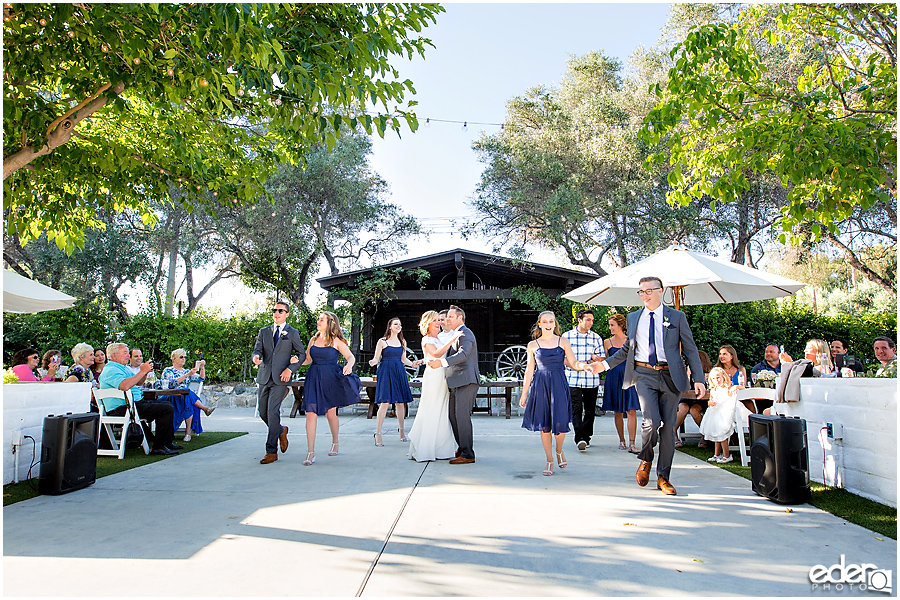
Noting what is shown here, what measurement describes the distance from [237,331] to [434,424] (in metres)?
9.06

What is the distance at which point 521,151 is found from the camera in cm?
1700

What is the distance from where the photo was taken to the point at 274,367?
239 inches

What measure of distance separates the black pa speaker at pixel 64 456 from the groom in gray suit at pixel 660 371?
443 cm

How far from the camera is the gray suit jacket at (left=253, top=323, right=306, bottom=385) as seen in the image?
19.9 ft

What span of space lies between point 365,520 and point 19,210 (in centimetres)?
520

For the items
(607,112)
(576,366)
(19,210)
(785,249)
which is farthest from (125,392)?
(785,249)

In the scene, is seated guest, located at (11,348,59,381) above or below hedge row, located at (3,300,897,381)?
below

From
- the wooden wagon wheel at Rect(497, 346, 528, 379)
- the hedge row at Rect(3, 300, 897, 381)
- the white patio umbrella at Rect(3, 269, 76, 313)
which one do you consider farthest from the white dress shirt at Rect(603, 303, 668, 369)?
the wooden wagon wheel at Rect(497, 346, 528, 379)

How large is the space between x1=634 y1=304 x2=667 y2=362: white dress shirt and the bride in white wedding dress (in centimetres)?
190

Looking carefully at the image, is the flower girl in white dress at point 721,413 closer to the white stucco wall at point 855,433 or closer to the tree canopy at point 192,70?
the white stucco wall at point 855,433

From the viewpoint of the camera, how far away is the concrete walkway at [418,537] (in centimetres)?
269

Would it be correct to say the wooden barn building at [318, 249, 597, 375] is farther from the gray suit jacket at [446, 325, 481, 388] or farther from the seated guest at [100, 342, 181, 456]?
the gray suit jacket at [446, 325, 481, 388]

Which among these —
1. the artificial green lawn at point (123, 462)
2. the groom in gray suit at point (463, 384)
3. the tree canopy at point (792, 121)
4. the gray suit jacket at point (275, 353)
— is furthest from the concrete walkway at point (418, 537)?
the tree canopy at point (792, 121)

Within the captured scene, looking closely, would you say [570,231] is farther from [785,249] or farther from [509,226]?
[785,249]
